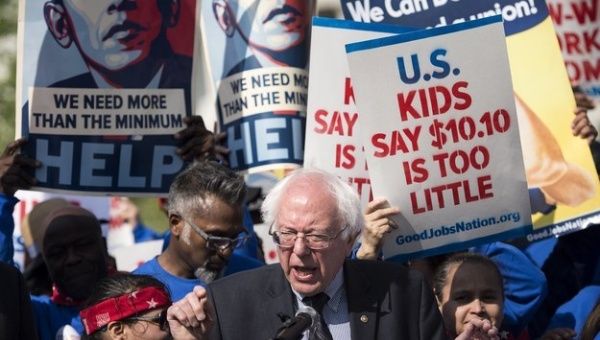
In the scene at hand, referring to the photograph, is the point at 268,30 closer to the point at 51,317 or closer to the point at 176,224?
the point at 176,224

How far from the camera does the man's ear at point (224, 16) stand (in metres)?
7.59

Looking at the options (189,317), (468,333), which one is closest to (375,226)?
(468,333)

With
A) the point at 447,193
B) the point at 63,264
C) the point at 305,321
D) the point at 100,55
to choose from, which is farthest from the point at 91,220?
the point at 305,321

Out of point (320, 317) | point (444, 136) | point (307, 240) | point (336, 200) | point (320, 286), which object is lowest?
point (320, 317)

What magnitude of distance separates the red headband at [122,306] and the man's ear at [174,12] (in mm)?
2085

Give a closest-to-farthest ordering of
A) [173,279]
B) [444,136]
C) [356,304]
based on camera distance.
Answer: [356,304] → [444,136] → [173,279]

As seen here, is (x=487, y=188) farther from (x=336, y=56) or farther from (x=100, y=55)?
(x=100, y=55)

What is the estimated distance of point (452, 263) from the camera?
655 centimetres

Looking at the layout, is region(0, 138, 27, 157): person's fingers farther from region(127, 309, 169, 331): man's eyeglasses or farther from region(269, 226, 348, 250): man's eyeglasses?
region(269, 226, 348, 250): man's eyeglasses

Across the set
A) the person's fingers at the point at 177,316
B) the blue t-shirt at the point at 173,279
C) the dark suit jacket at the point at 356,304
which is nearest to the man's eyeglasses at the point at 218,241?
the blue t-shirt at the point at 173,279

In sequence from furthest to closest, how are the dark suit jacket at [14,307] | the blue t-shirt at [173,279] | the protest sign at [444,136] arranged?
the blue t-shirt at [173,279] < the protest sign at [444,136] < the dark suit jacket at [14,307]

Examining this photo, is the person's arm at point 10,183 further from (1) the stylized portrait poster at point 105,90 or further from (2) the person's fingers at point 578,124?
(2) the person's fingers at point 578,124

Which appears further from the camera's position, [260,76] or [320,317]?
[260,76]

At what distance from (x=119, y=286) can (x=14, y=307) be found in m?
0.40
